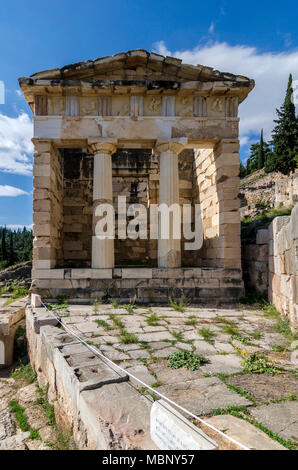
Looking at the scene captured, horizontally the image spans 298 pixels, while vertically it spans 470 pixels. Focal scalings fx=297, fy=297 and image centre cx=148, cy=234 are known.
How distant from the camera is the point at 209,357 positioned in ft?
12.7

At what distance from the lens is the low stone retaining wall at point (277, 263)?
188 inches

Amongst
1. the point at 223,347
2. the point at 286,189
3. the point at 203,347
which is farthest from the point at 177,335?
the point at 286,189

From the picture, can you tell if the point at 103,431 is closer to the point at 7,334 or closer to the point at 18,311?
the point at 7,334

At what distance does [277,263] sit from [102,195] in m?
4.94

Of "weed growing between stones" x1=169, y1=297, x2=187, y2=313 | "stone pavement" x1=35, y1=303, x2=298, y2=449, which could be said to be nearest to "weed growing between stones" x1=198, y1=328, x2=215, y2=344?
"stone pavement" x1=35, y1=303, x2=298, y2=449

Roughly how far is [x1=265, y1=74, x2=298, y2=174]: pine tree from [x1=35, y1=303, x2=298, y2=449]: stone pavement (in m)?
26.4

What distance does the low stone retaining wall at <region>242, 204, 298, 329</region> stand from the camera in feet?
15.7

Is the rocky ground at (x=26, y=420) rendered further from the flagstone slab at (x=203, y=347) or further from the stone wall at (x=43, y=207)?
the stone wall at (x=43, y=207)

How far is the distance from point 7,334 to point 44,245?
2475mm

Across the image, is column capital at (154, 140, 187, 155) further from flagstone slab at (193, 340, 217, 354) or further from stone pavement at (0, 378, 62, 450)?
stone pavement at (0, 378, 62, 450)

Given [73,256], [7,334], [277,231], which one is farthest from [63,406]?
[73,256]

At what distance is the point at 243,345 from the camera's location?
4.42 m

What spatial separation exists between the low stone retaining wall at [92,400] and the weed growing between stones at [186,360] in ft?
2.77
